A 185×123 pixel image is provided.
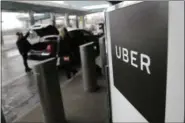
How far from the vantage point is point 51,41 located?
5922 mm

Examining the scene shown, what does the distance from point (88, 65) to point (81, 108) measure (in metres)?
1.07

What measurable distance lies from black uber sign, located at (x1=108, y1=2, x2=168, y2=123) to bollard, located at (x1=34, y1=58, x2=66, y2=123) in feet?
4.82

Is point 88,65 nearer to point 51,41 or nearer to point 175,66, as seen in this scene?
point 51,41

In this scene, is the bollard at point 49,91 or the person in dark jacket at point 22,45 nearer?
the bollard at point 49,91

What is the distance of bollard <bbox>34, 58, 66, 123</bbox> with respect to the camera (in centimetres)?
254

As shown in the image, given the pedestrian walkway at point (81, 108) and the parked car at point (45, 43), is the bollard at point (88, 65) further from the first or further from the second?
the parked car at point (45, 43)

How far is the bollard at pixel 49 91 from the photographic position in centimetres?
254

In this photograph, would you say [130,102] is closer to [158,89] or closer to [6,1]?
[158,89]

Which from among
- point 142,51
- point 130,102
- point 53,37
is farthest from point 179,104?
point 53,37

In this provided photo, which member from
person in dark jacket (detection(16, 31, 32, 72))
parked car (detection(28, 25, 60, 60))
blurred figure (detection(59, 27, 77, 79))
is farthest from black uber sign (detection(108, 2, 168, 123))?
person in dark jacket (detection(16, 31, 32, 72))

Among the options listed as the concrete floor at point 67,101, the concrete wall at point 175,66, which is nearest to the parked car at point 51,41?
the concrete floor at point 67,101

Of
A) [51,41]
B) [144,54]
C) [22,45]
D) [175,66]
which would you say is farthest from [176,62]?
[22,45]

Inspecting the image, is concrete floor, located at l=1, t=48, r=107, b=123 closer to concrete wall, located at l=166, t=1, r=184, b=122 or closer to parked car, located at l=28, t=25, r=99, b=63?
parked car, located at l=28, t=25, r=99, b=63

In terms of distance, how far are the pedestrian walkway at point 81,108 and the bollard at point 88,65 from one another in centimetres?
18
